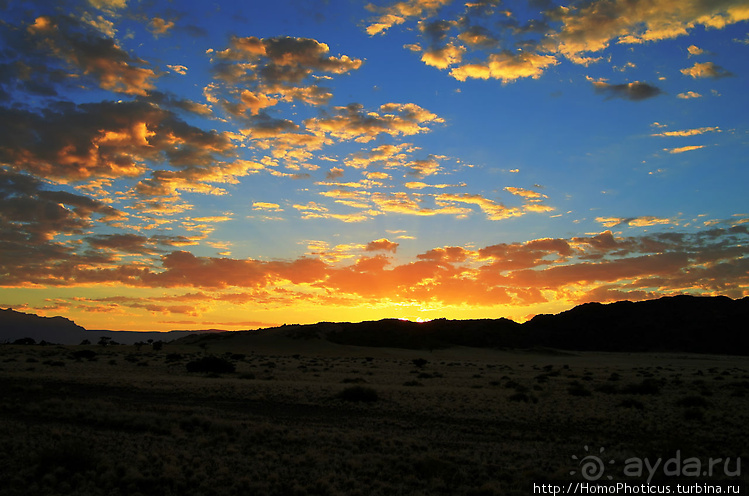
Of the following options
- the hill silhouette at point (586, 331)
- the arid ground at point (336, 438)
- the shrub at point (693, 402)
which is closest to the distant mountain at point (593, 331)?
the hill silhouette at point (586, 331)

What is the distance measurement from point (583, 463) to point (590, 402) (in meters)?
12.1

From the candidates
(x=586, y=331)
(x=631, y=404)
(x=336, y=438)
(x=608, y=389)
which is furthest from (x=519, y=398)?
(x=586, y=331)

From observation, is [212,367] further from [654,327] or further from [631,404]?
[654,327]

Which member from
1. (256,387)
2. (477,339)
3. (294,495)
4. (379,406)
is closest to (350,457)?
(294,495)

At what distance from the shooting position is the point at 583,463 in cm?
1270

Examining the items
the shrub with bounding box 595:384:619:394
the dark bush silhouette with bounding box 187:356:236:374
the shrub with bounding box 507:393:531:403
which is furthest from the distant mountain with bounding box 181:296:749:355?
the shrub with bounding box 507:393:531:403

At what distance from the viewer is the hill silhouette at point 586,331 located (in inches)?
4178

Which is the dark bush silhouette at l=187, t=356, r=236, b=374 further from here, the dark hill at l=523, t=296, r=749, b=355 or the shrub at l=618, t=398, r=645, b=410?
the dark hill at l=523, t=296, r=749, b=355

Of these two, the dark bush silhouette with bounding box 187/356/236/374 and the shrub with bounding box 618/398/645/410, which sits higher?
the shrub with bounding box 618/398/645/410

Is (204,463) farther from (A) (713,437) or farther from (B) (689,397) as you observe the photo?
(B) (689,397)

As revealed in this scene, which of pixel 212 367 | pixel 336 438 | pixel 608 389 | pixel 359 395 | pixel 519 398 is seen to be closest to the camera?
pixel 336 438

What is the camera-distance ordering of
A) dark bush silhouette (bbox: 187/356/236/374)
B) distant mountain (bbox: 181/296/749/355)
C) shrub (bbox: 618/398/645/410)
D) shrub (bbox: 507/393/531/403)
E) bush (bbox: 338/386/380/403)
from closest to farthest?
1. shrub (bbox: 618/398/645/410)
2. bush (bbox: 338/386/380/403)
3. shrub (bbox: 507/393/531/403)
4. dark bush silhouette (bbox: 187/356/236/374)
5. distant mountain (bbox: 181/296/749/355)

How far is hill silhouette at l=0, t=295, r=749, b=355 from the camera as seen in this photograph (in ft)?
348

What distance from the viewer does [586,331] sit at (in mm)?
129125
